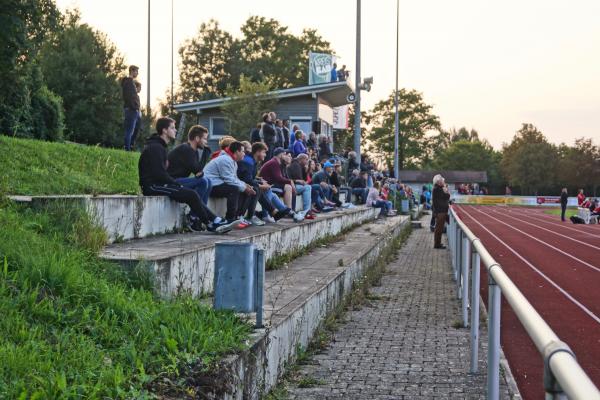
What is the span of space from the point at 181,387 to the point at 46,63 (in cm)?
4783

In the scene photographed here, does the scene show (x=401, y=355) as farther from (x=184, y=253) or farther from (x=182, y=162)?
(x=182, y=162)

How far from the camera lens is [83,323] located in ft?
16.0

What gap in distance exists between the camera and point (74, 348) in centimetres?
440

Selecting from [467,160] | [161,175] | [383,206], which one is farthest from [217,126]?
[467,160]

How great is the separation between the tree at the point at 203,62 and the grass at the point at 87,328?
3134 inches

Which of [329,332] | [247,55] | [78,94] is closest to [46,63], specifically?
[78,94]

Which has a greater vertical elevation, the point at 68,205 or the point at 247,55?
the point at 247,55

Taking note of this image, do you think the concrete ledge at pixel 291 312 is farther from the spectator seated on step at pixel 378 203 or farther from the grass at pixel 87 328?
the spectator seated on step at pixel 378 203

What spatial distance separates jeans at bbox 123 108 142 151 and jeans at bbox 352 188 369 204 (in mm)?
13349

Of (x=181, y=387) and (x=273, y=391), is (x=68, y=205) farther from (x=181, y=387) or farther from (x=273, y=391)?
(x=181, y=387)

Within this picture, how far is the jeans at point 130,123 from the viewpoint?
15680mm

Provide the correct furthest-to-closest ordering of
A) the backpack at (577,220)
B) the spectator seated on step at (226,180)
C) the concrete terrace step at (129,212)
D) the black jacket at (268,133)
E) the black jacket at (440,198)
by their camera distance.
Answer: the backpack at (577,220) < the black jacket at (440,198) < the black jacket at (268,133) < the spectator seated on step at (226,180) < the concrete terrace step at (129,212)

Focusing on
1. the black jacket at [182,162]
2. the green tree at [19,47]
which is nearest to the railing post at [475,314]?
the black jacket at [182,162]

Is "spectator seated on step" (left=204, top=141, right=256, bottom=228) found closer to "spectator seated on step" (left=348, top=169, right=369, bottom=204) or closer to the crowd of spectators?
the crowd of spectators
